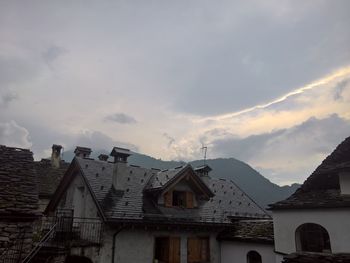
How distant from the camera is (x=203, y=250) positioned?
1841 cm

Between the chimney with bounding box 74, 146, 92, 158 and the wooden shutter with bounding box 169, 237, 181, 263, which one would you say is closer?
the wooden shutter with bounding box 169, 237, 181, 263

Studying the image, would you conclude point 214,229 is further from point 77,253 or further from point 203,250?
point 77,253

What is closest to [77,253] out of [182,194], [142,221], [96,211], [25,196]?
[96,211]

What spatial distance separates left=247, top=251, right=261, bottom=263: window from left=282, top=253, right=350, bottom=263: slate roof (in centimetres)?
852

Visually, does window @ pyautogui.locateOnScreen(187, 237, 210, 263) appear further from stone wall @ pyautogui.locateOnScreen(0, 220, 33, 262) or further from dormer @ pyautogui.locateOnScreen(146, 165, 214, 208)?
stone wall @ pyautogui.locateOnScreen(0, 220, 33, 262)

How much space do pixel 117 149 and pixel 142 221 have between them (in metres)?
4.81

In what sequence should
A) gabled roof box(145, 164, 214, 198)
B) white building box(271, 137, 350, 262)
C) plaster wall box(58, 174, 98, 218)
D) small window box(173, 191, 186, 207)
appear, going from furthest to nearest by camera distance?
small window box(173, 191, 186, 207)
gabled roof box(145, 164, 214, 198)
plaster wall box(58, 174, 98, 218)
white building box(271, 137, 350, 262)

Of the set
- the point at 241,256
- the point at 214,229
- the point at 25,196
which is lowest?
the point at 241,256

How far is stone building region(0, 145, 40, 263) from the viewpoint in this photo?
991 cm

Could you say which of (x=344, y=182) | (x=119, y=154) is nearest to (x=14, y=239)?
(x=119, y=154)

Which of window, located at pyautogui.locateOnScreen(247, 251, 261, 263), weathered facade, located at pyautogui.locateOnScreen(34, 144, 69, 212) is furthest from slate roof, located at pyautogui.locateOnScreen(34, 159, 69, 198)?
window, located at pyautogui.locateOnScreen(247, 251, 261, 263)

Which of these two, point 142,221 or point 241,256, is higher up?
point 142,221

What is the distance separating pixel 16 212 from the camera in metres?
9.99

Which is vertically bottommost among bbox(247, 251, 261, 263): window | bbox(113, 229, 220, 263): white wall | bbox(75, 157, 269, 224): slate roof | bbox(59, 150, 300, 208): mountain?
bbox(247, 251, 261, 263): window
